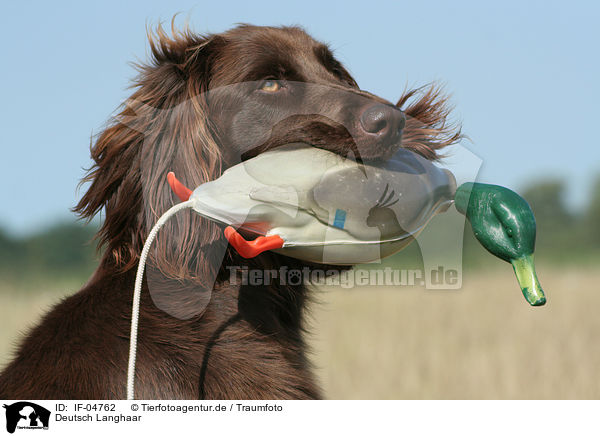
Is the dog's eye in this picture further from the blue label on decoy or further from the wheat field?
the wheat field

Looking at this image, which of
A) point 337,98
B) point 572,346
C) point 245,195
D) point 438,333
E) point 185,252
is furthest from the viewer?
point 438,333

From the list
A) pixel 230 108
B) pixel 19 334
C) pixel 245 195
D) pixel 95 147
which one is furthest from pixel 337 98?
pixel 19 334

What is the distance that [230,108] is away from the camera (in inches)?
116

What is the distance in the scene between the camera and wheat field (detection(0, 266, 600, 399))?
23.3 feet

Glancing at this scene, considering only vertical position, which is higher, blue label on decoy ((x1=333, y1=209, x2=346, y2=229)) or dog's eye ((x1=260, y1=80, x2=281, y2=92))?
dog's eye ((x1=260, y1=80, x2=281, y2=92))

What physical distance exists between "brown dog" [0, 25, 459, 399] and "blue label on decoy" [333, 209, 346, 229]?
0.28 m

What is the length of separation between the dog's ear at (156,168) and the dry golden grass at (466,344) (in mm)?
2726

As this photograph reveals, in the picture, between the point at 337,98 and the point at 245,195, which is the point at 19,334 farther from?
the point at 337,98

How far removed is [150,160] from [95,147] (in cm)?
37

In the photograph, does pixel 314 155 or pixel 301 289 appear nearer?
pixel 314 155
